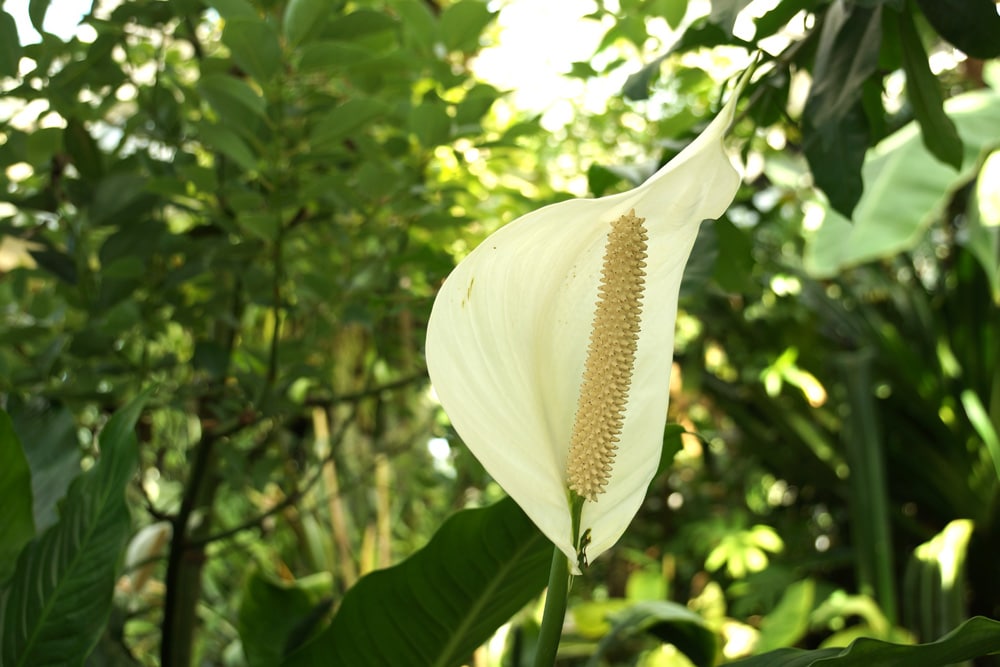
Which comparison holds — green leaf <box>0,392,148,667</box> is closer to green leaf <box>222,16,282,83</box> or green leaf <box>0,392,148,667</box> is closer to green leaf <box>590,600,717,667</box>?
green leaf <box>222,16,282,83</box>

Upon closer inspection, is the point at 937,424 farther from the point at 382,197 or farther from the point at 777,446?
the point at 382,197

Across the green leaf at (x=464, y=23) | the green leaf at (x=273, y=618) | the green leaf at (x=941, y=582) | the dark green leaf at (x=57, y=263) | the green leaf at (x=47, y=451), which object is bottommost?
the green leaf at (x=941, y=582)

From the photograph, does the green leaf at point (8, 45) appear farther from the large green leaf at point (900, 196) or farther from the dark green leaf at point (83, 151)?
the large green leaf at point (900, 196)

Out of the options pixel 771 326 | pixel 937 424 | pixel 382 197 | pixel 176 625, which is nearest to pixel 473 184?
pixel 382 197

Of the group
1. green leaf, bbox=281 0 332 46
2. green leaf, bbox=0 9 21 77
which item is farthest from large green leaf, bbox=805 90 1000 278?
green leaf, bbox=0 9 21 77

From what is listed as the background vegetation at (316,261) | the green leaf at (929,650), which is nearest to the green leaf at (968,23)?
the background vegetation at (316,261)

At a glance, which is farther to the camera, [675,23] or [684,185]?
[675,23]

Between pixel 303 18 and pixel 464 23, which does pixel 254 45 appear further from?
pixel 464 23
